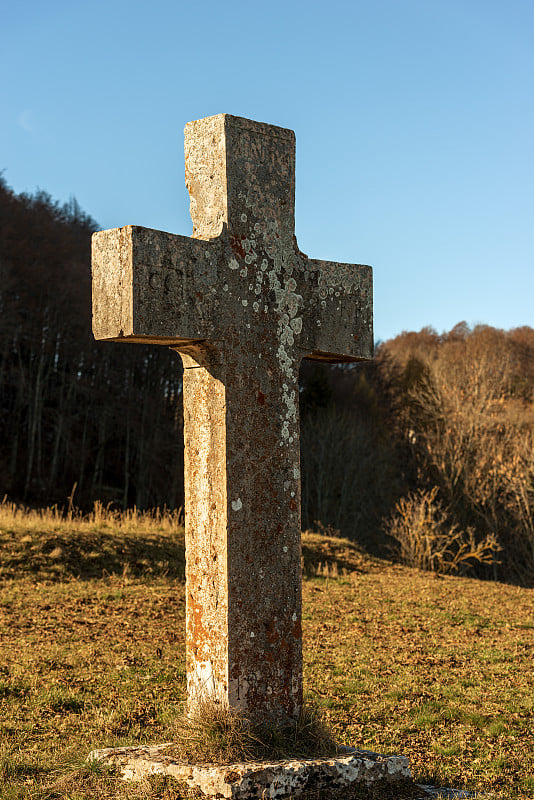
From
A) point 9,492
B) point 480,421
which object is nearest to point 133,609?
point 9,492

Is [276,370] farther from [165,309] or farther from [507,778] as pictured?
[507,778]

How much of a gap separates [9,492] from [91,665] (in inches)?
906

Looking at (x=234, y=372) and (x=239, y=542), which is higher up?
(x=234, y=372)

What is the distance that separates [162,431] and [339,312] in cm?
2978

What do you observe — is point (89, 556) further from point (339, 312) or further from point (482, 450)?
point (482, 450)

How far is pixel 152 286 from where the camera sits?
4242mm

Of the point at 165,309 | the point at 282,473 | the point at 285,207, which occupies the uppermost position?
the point at 285,207

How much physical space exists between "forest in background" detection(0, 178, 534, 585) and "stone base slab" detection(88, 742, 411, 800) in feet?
78.5

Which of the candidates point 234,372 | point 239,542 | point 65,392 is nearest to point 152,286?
point 234,372

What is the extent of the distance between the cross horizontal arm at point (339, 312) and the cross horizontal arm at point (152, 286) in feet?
2.82

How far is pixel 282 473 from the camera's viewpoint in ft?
15.6

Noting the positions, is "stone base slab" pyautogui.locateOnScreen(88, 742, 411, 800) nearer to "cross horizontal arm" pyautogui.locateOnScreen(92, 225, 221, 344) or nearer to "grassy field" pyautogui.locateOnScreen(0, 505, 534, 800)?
"grassy field" pyautogui.locateOnScreen(0, 505, 534, 800)

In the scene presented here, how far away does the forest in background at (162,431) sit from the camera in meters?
29.4

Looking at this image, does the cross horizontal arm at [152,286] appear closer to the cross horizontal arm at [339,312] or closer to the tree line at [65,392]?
the cross horizontal arm at [339,312]
